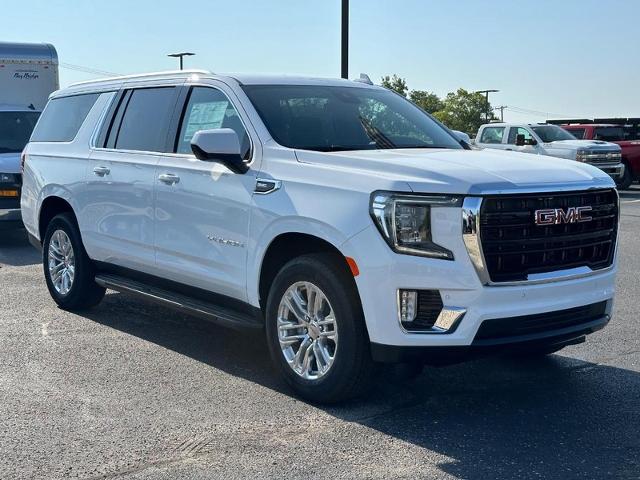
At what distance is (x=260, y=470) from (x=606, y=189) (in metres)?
2.63

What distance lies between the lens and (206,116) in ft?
20.3

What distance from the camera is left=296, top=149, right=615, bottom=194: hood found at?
15.3 ft

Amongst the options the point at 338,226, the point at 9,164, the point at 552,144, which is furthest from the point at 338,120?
the point at 552,144

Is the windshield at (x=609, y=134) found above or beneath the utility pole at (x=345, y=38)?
beneath

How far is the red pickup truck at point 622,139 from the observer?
25.0 m

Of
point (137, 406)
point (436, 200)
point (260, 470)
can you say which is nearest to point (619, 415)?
point (436, 200)

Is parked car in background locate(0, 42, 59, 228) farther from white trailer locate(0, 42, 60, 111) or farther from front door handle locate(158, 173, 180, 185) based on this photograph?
front door handle locate(158, 173, 180, 185)

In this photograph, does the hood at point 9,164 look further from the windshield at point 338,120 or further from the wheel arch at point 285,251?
the wheel arch at point 285,251

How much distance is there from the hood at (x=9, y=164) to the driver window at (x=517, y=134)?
1404cm

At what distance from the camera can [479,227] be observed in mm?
4562

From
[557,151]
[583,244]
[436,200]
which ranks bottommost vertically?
[557,151]

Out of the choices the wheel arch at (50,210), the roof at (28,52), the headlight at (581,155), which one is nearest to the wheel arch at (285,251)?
the wheel arch at (50,210)

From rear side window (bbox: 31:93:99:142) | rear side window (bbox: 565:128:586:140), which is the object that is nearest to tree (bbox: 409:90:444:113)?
rear side window (bbox: 565:128:586:140)

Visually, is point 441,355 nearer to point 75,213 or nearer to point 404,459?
point 404,459
